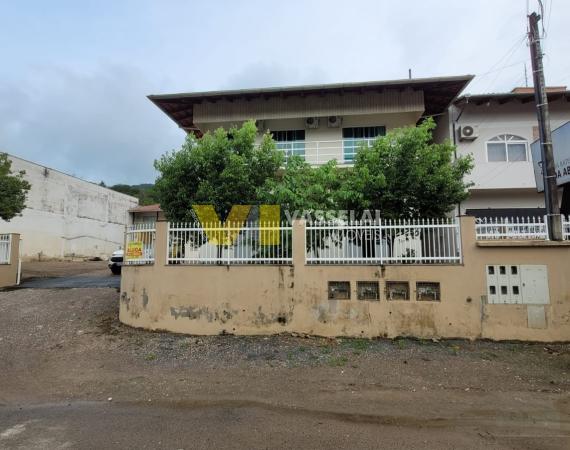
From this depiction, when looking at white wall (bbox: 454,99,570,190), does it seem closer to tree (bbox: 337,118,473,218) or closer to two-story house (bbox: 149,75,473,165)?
two-story house (bbox: 149,75,473,165)

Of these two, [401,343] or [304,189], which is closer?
[401,343]

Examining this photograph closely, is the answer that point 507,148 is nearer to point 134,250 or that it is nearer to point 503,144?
point 503,144

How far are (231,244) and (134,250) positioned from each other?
241 centimetres

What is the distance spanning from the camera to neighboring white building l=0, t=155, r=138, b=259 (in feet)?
79.9

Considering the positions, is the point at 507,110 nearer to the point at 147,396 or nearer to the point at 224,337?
the point at 224,337

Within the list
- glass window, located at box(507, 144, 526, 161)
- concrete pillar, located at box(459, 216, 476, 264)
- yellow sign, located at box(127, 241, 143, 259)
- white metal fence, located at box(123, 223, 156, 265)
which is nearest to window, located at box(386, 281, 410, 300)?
concrete pillar, located at box(459, 216, 476, 264)

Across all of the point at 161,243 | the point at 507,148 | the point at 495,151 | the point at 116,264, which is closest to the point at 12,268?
the point at 116,264

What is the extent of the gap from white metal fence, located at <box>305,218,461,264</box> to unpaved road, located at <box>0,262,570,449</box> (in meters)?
1.65

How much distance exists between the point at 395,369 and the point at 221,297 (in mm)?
3726

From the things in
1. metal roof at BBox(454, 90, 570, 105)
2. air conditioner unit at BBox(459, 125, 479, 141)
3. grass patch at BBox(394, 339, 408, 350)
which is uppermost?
metal roof at BBox(454, 90, 570, 105)

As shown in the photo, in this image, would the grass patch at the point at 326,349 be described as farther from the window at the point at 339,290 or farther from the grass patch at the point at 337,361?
the window at the point at 339,290

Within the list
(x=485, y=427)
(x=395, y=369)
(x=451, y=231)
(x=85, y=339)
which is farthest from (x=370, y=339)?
(x=85, y=339)

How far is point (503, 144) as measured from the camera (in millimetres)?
15570

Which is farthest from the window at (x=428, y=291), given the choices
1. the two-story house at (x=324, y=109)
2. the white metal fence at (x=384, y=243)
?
the two-story house at (x=324, y=109)
